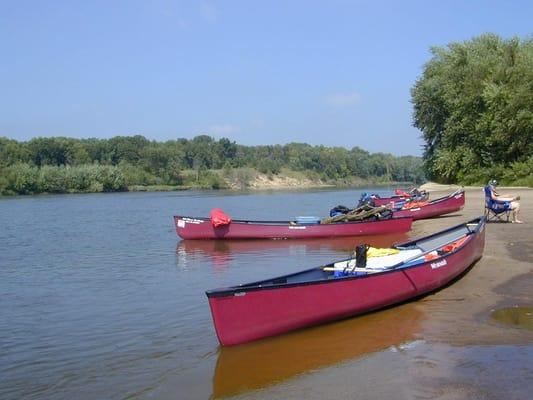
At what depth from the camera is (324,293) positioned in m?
9.02

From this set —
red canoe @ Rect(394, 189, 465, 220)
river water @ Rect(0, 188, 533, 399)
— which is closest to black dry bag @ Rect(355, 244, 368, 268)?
river water @ Rect(0, 188, 533, 399)

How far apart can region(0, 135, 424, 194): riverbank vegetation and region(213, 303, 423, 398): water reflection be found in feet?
284

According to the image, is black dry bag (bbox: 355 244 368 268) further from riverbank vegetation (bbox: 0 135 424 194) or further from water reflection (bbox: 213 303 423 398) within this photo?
riverbank vegetation (bbox: 0 135 424 194)

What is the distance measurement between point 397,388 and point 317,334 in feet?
7.97

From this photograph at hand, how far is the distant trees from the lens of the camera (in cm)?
4134

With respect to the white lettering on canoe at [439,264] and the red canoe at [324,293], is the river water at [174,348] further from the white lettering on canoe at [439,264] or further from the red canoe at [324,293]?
the white lettering on canoe at [439,264]

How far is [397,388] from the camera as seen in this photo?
6.65m

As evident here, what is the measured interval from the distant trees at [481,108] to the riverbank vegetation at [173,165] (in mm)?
61029

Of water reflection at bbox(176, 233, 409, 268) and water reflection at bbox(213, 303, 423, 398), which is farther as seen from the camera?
water reflection at bbox(176, 233, 409, 268)

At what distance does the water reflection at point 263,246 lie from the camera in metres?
19.2

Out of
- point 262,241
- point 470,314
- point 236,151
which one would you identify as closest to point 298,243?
point 262,241

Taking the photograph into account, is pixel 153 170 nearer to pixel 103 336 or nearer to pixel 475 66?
pixel 475 66

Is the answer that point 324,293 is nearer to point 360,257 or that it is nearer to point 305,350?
point 305,350

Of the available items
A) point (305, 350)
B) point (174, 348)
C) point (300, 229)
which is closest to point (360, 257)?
point (305, 350)
